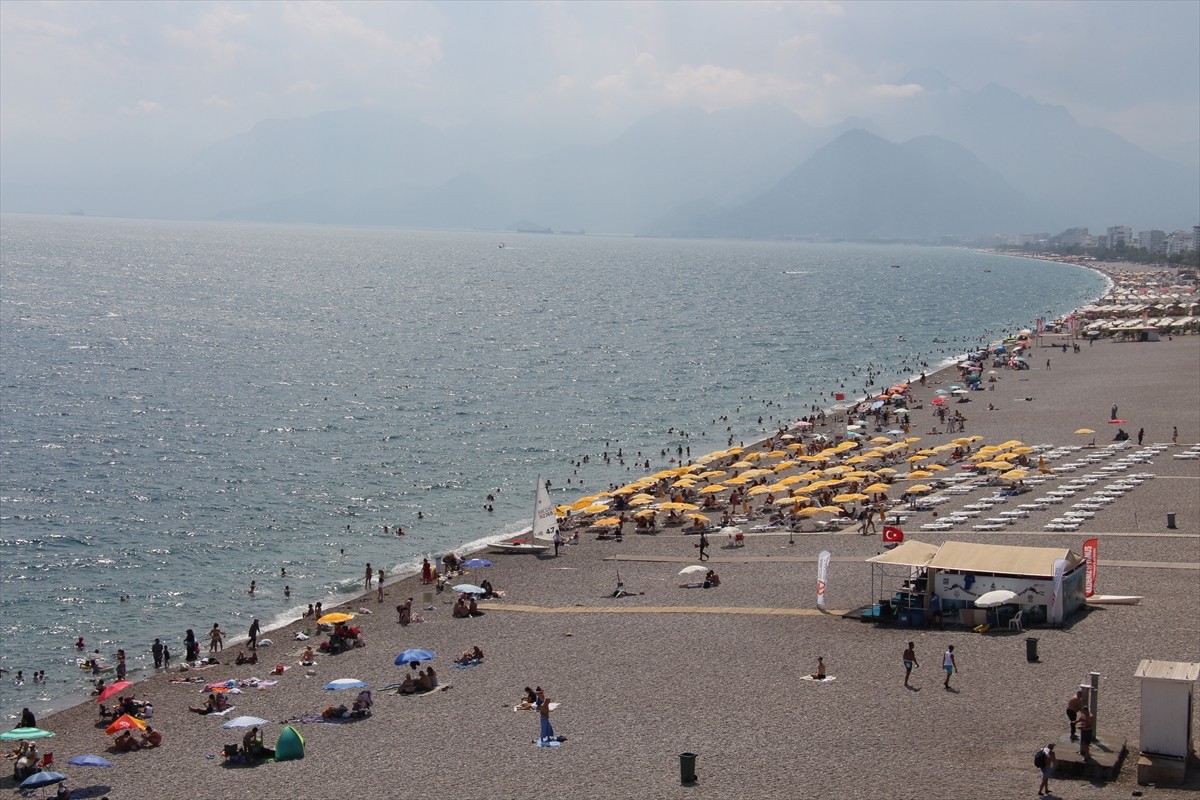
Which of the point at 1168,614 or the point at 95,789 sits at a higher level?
the point at 1168,614

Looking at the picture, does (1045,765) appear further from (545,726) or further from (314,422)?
(314,422)

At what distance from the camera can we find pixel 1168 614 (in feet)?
79.0

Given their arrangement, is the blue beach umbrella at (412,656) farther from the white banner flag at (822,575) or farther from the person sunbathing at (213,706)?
the white banner flag at (822,575)

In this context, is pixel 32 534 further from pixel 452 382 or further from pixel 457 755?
pixel 452 382

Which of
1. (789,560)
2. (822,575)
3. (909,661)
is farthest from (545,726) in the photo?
(789,560)

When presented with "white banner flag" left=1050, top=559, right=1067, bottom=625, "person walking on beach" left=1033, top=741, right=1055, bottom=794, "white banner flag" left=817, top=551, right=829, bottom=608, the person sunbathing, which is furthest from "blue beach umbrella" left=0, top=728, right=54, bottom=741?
"white banner flag" left=1050, top=559, right=1067, bottom=625

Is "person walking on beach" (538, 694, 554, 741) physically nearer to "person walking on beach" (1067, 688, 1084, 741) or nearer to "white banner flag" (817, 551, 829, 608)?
"white banner flag" (817, 551, 829, 608)

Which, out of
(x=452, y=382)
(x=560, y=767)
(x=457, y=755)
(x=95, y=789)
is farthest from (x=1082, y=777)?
(x=452, y=382)

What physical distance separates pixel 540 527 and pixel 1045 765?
860 inches

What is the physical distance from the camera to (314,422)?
61125 millimetres

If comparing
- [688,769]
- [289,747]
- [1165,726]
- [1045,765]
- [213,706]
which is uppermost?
[1165,726]

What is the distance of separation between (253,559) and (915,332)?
282 feet

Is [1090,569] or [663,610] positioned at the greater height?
[1090,569]

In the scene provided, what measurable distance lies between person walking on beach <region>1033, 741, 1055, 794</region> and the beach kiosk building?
25.1 ft
